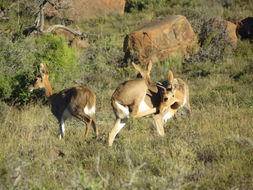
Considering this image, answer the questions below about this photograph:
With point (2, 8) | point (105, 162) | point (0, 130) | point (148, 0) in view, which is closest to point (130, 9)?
point (148, 0)

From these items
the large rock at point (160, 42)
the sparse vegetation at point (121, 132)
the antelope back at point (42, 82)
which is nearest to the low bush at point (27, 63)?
the sparse vegetation at point (121, 132)

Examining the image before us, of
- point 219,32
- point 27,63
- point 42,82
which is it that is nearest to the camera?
point 42,82

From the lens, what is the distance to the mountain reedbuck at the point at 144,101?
28.0 ft

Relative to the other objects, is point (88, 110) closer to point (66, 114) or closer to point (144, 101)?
point (66, 114)

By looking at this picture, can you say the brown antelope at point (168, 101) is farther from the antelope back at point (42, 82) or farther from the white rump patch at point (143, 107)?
the antelope back at point (42, 82)

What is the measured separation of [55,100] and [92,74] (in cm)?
570

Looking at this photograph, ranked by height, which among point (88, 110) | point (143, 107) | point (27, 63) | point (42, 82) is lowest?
point (27, 63)

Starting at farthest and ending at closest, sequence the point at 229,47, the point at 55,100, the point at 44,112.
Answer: the point at 229,47
the point at 44,112
the point at 55,100

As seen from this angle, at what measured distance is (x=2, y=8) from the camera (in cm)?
1809

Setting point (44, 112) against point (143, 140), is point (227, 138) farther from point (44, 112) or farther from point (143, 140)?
point (44, 112)

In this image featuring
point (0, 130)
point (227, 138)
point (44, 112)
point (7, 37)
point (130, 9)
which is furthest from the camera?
point (130, 9)

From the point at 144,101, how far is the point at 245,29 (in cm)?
1145

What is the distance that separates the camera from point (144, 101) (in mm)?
8703

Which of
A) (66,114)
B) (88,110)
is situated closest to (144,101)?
(88,110)
